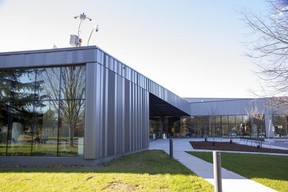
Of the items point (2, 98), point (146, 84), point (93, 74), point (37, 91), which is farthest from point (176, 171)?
point (146, 84)

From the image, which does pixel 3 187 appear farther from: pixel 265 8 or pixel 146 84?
pixel 146 84

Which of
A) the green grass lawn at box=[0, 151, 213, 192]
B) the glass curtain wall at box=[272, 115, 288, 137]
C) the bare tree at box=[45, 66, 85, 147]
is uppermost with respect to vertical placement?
the bare tree at box=[45, 66, 85, 147]

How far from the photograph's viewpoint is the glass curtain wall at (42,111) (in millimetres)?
13852

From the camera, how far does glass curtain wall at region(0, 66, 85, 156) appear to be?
13852 millimetres

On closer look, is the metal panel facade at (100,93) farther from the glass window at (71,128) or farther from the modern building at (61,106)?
the glass window at (71,128)

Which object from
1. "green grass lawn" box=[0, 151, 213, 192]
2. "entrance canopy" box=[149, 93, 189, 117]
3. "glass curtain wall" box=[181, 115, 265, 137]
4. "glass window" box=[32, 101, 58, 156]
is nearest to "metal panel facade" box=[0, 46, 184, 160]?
"glass window" box=[32, 101, 58, 156]

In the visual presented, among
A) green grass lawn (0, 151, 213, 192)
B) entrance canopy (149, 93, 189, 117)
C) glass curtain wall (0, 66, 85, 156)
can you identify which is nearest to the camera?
green grass lawn (0, 151, 213, 192)

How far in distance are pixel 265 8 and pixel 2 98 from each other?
12.9 metres

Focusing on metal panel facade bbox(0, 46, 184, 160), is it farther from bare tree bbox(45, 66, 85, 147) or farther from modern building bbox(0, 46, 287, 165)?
bare tree bbox(45, 66, 85, 147)

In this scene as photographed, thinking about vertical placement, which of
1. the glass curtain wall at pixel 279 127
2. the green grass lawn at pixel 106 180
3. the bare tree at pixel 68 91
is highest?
the bare tree at pixel 68 91

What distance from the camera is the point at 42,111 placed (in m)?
14.4

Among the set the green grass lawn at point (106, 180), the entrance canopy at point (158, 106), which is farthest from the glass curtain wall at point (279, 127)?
the green grass lawn at point (106, 180)

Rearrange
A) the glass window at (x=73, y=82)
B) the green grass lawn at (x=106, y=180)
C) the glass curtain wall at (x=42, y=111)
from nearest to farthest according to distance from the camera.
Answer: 1. the green grass lawn at (x=106, y=180)
2. the glass curtain wall at (x=42, y=111)
3. the glass window at (x=73, y=82)

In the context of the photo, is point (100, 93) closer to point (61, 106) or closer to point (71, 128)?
point (61, 106)
